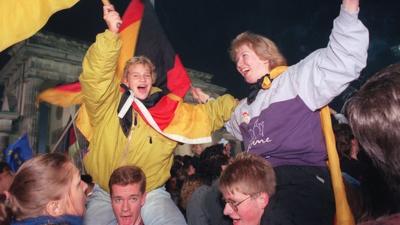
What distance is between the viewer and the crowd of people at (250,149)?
152 cm

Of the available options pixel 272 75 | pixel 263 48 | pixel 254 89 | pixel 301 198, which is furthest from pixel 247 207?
pixel 263 48

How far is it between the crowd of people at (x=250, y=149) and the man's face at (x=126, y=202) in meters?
0.01

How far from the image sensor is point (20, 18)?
284cm

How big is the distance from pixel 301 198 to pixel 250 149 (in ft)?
2.35

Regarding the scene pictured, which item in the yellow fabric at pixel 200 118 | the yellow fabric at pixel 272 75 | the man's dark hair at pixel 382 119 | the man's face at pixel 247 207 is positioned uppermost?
the yellow fabric at pixel 272 75

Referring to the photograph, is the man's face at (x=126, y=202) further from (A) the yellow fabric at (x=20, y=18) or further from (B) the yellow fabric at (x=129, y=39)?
Result: (B) the yellow fabric at (x=129, y=39)

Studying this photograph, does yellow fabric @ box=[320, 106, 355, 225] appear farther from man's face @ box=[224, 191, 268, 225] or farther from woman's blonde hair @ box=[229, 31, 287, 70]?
woman's blonde hair @ box=[229, 31, 287, 70]

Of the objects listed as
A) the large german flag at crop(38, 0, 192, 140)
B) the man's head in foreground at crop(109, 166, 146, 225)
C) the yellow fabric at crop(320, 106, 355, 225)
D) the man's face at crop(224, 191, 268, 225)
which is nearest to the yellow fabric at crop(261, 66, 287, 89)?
the yellow fabric at crop(320, 106, 355, 225)

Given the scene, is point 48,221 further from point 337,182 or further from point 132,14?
point 132,14


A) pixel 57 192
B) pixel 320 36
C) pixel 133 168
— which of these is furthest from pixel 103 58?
pixel 320 36

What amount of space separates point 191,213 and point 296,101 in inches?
63.6

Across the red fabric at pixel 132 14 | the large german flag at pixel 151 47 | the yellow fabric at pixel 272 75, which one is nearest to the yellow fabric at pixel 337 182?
the yellow fabric at pixel 272 75

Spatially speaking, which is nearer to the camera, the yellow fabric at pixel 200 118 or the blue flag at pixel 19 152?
the yellow fabric at pixel 200 118

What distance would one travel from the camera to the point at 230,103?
3945 millimetres
